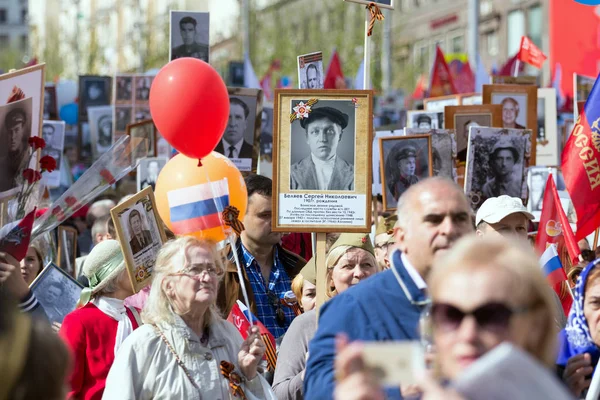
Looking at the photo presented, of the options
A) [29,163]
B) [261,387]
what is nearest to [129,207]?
[29,163]

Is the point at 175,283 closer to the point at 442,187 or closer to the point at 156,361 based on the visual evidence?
the point at 156,361

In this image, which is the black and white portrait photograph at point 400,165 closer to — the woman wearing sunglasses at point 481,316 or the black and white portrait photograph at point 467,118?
the black and white portrait photograph at point 467,118

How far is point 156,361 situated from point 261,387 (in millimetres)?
502

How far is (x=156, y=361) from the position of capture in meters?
4.29

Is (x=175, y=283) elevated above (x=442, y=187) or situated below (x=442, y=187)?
below

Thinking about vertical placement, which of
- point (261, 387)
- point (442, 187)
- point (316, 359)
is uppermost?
point (442, 187)

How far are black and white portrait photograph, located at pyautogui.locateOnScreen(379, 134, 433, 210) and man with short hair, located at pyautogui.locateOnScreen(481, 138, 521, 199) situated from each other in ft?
1.89

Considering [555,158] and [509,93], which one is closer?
[509,93]

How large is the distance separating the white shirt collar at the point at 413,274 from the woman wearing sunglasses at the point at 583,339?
0.75 metres

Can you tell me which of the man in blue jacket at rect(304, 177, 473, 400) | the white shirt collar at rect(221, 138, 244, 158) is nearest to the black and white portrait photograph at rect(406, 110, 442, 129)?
the white shirt collar at rect(221, 138, 244, 158)

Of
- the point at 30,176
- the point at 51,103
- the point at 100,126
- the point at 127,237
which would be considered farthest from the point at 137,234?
the point at 51,103

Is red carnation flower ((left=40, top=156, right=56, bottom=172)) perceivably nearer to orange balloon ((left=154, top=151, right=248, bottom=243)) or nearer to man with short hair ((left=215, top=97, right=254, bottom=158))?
orange balloon ((left=154, top=151, right=248, bottom=243))

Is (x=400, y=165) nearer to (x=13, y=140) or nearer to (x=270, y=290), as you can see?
(x=270, y=290)

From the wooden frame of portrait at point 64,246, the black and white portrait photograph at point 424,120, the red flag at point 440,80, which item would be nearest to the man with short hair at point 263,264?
the wooden frame of portrait at point 64,246
